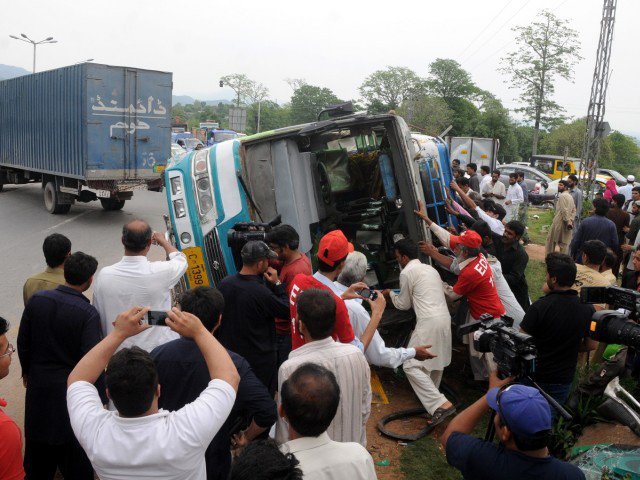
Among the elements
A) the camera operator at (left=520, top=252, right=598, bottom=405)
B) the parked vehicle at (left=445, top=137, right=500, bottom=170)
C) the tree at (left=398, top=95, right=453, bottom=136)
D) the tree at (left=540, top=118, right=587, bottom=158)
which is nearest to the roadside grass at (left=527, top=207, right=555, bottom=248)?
the parked vehicle at (left=445, top=137, right=500, bottom=170)

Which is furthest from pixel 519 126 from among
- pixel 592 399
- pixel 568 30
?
pixel 592 399

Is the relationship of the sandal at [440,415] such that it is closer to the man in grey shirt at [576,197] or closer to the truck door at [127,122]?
the man in grey shirt at [576,197]

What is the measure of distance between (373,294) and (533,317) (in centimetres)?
116

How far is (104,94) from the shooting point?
495 inches

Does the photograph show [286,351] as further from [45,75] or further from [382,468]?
[45,75]

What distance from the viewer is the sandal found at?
15.4 feet

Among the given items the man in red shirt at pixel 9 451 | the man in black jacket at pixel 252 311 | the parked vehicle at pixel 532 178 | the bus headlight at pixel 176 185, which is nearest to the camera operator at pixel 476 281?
the man in black jacket at pixel 252 311

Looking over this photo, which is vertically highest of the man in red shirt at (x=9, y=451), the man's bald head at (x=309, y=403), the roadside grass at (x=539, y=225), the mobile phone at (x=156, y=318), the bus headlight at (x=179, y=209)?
the bus headlight at (x=179, y=209)

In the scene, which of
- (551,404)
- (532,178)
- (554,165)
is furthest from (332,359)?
(554,165)

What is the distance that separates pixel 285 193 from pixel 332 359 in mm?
3368

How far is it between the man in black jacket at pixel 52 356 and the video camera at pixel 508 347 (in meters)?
2.15

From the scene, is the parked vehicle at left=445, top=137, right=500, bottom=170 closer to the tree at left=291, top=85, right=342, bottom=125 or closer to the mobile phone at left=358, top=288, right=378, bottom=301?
the mobile phone at left=358, top=288, right=378, bottom=301

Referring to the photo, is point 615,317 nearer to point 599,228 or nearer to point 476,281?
point 476,281

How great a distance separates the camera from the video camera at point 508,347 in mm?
2670
